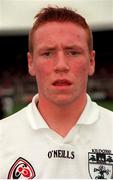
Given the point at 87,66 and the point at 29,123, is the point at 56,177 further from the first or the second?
the point at 87,66

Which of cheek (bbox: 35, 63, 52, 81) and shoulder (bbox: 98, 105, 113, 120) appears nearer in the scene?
cheek (bbox: 35, 63, 52, 81)

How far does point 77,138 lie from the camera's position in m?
1.70

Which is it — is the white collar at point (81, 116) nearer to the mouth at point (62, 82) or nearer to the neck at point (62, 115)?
the neck at point (62, 115)

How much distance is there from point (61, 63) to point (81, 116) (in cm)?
30

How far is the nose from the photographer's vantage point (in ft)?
5.26

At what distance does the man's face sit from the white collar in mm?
118

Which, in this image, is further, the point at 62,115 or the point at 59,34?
the point at 62,115

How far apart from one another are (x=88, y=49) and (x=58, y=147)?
17.8 inches

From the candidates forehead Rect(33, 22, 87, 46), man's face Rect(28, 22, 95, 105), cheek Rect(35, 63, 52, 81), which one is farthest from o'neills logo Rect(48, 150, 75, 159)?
forehead Rect(33, 22, 87, 46)

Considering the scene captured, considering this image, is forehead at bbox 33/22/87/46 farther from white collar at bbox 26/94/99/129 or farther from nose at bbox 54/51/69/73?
white collar at bbox 26/94/99/129

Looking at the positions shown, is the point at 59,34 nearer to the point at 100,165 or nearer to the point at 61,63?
the point at 61,63

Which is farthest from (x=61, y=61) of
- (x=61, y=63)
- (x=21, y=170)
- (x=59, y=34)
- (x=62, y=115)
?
(x=21, y=170)

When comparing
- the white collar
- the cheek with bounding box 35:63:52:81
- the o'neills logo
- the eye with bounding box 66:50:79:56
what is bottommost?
the o'neills logo

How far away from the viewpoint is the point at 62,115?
69.5 inches
